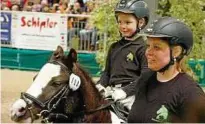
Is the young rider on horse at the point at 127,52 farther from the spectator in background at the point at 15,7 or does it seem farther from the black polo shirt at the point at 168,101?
the spectator in background at the point at 15,7

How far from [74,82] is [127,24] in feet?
3.18

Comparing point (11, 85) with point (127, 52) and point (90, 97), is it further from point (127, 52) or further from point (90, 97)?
point (90, 97)

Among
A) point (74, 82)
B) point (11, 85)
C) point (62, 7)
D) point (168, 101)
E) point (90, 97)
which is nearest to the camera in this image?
point (168, 101)

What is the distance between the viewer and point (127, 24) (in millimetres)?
5949

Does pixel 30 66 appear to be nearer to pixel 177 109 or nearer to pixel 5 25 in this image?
pixel 5 25

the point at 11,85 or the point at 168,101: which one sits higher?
the point at 168,101

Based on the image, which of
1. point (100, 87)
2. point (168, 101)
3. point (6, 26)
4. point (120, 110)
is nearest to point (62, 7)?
point (6, 26)

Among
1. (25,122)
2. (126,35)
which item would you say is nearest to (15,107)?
(25,122)

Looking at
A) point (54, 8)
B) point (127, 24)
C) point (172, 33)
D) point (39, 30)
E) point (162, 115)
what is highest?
point (172, 33)

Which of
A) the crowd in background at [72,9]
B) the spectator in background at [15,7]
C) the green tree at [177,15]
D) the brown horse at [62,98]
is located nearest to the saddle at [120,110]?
the brown horse at [62,98]

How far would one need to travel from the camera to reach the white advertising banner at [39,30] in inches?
635

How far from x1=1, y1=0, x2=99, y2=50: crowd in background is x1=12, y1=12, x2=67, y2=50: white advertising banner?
230mm

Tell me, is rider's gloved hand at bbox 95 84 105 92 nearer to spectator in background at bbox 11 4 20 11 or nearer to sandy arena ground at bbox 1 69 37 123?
sandy arena ground at bbox 1 69 37 123

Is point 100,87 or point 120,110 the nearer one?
point 120,110
